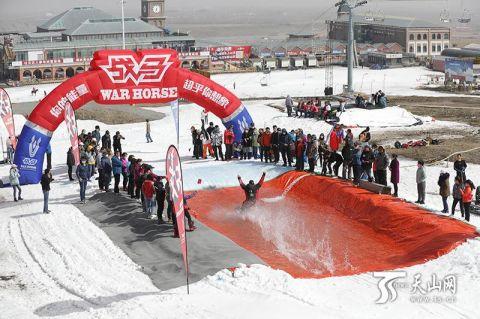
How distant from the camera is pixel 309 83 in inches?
2687

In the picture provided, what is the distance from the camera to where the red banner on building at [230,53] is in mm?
95144

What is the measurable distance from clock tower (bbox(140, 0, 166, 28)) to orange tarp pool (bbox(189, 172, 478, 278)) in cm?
11168

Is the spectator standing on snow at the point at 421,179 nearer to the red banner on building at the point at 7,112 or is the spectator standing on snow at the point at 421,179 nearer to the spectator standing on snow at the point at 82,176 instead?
the spectator standing on snow at the point at 82,176

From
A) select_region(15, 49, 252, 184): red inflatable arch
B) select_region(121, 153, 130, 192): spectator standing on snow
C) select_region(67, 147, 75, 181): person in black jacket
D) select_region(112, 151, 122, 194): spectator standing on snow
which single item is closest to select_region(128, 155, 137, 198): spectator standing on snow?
select_region(121, 153, 130, 192): spectator standing on snow

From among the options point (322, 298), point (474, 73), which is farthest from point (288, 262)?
point (474, 73)

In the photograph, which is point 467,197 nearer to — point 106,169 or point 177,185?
point 177,185

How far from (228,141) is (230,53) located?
72198mm

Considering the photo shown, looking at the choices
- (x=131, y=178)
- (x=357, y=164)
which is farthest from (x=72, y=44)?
(x=357, y=164)

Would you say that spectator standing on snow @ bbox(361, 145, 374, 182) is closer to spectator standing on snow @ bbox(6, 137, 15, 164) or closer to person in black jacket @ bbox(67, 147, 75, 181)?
person in black jacket @ bbox(67, 147, 75, 181)

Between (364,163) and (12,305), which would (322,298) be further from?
(364,163)

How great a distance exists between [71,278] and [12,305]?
147 centimetres

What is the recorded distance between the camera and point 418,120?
35.3 meters

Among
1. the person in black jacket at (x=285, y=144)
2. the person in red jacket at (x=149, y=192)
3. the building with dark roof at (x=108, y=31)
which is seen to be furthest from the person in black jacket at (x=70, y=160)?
the building with dark roof at (x=108, y=31)

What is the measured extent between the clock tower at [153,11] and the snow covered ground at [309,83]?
2064 inches
